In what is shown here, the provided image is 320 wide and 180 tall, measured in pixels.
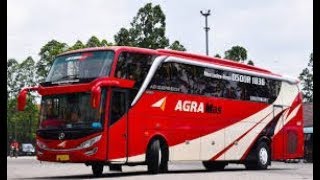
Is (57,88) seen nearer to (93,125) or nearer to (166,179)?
(93,125)

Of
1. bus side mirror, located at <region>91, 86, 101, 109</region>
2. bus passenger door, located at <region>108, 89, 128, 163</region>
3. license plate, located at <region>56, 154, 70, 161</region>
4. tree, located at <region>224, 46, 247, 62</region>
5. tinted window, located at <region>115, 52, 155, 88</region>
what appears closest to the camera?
bus side mirror, located at <region>91, 86, 101, 109</region>

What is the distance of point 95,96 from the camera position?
18109mm

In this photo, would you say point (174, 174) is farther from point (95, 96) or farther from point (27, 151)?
point (27, 151)

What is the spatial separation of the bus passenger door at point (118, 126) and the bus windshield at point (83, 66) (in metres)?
0.74

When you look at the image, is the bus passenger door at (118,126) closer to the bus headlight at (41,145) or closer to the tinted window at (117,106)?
the tinted window at (117,106)

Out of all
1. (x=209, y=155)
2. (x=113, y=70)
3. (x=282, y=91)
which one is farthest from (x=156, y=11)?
(x=113, y=70)

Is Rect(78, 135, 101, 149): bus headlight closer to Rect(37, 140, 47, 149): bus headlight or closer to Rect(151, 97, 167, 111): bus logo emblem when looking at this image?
Rect(37, 140, 47, 149): bus headlight

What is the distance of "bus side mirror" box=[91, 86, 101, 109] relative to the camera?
710 inches

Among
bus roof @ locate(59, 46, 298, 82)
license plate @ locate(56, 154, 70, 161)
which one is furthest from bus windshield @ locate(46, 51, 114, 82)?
license plate @ locate(56, 154, 70, 161)

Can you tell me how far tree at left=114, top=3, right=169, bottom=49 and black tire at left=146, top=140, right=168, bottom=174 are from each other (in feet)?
105

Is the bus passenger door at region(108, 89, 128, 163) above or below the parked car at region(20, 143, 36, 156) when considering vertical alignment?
above

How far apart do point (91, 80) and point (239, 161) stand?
320 inches

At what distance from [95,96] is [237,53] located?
45.6 metres

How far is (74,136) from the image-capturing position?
19062mm
